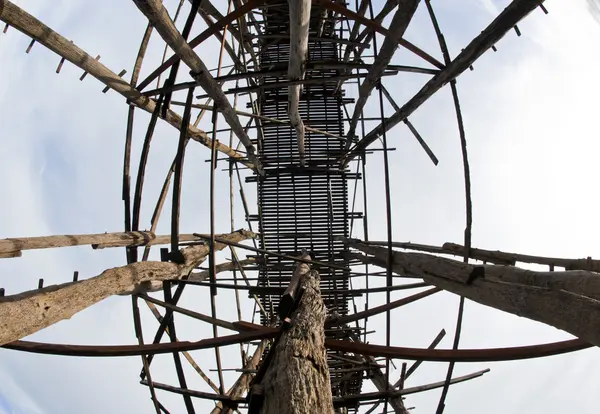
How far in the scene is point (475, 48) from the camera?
379 cm

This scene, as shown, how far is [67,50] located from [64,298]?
98.4 inches

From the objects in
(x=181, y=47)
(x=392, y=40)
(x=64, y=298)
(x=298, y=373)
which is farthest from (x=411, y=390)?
(x=181, y=47)

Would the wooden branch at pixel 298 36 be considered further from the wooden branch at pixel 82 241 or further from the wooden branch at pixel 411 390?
the wooden branch at pixel 411 390

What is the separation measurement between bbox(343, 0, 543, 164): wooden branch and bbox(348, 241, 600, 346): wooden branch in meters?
1.65

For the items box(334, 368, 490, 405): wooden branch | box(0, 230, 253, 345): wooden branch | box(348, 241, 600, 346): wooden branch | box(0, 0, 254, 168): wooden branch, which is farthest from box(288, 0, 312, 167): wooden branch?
box(334, 368, 490, 405): wooden branch

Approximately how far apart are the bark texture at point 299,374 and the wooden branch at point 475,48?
95.1 inches

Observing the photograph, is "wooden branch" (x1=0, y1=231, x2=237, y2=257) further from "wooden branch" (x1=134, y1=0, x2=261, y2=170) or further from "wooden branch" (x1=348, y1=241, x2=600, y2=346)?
"wooden branch" (x1=348, y1=241, x2=600, y2=346)

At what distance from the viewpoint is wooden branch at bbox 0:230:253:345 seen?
221 cm

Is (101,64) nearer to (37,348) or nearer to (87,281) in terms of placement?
(87,281)

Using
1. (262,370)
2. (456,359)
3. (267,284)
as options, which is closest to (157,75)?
(262,370)

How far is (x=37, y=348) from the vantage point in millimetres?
2738

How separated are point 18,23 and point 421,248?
4672 mm

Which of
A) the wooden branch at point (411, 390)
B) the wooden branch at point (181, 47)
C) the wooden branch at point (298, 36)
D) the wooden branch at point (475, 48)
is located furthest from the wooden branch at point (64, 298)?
the wooden branch at point (475, 48)

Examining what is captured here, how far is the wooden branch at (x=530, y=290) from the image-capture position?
Answer: 1.95 metres
